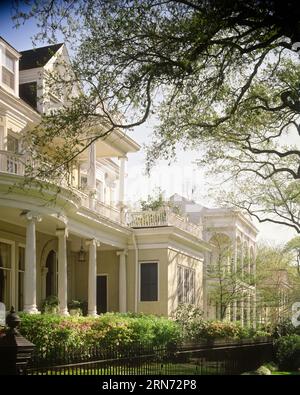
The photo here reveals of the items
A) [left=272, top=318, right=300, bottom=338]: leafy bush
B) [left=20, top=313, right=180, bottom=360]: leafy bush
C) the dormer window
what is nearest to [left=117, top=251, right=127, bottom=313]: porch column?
[left=20, top=313, right=180, bottom=360]: leafy bush

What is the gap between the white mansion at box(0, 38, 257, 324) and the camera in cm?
1580

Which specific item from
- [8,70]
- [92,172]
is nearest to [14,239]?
[92,172]

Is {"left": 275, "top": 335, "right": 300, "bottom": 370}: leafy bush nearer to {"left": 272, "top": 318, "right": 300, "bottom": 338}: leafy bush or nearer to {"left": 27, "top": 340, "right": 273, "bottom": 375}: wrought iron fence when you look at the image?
{"left": 27, "top": 340, "right": 273, "bottom": 375}: wrought iron fence

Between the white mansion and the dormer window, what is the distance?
26 mm

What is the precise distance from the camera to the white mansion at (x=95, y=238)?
15797mm

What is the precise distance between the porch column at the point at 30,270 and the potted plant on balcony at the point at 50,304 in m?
1.45

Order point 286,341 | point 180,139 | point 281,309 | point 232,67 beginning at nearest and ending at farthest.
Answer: point 232,67 → point 180,139 → point 286,341 → point 281,309

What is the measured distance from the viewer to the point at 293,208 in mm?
15531

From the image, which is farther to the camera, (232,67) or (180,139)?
(180,139)

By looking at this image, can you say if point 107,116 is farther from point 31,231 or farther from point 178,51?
point 31,231

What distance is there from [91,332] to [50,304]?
2.69 metres

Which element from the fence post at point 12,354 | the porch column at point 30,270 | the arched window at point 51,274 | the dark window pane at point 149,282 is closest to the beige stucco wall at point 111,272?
the dark window pane at point 149,282
